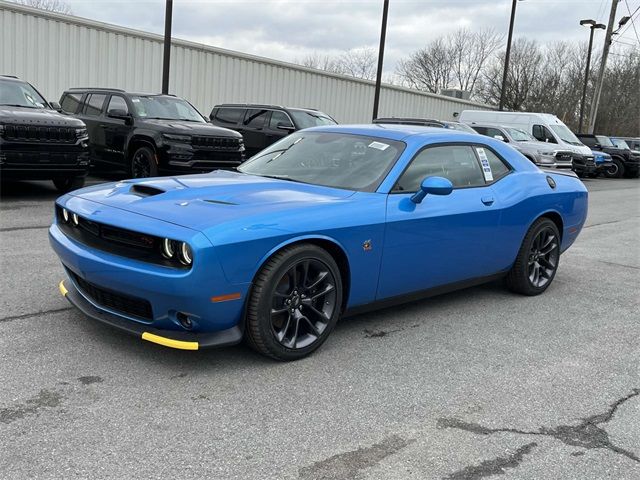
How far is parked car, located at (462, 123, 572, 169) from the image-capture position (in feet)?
64.3

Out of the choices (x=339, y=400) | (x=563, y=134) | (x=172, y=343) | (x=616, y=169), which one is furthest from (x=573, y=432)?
(x=616, y=169)

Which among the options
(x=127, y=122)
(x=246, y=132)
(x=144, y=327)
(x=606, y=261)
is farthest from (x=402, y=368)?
(x=246, y=132)

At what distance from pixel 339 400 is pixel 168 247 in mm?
1214

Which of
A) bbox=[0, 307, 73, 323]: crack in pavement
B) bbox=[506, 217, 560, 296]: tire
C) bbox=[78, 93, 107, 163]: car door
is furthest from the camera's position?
bbox=[78, 93, 107, 163]: car door

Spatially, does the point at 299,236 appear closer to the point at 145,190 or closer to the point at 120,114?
the point at 145,190

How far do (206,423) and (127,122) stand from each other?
902cm

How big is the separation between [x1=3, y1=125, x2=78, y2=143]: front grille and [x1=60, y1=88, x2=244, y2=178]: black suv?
1.67 meters

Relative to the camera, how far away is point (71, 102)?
41.0 ft

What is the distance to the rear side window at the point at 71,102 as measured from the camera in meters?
12.4

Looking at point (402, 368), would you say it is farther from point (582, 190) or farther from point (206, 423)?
point (582, 190)

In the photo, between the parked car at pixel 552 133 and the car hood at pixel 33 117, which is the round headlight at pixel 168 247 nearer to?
the car hood at pixel 33 117

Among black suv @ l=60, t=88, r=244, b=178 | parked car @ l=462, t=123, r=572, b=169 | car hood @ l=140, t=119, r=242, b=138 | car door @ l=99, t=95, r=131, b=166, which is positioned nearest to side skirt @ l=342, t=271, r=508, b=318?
black suv @ l=60, t=88, r=244, b=178

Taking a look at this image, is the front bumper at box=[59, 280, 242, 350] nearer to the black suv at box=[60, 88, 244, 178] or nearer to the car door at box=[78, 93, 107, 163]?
the black suv at box=[60, 88, 244, 178]

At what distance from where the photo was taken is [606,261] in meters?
7.68
